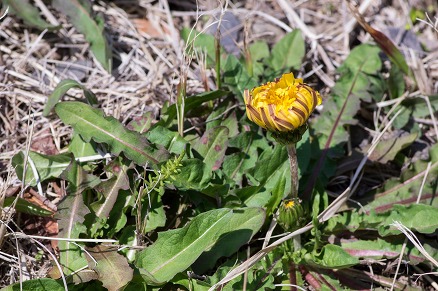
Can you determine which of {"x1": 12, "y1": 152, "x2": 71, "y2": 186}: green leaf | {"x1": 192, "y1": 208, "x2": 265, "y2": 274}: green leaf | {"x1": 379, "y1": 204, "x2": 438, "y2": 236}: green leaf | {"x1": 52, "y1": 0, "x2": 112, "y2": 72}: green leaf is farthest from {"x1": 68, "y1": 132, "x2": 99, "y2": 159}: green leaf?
{"x1": 379, "y1": 204, "x2": 438, "y2": 236}: green leaf

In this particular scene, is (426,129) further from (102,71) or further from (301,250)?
(102,71)

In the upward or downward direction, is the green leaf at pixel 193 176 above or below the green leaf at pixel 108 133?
below

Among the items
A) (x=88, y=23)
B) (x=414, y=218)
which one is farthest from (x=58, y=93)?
(x=414, y=218)

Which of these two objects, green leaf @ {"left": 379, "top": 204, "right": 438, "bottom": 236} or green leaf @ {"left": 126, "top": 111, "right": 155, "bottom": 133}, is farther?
green leaf @ {"left": 126, "top": 111, "right": 155, "bottom": 133}

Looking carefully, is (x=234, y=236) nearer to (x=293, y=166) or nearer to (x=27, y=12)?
(x=293, y=166)

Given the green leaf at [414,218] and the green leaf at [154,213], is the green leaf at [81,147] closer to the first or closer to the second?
the green leaf at [154,213]

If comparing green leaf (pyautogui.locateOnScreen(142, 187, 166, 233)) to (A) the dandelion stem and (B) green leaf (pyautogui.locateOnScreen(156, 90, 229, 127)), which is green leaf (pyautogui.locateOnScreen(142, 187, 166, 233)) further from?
(A) the dandelion stem

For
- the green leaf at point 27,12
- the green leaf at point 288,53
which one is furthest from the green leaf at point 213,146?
the green leaf at point 27,12
